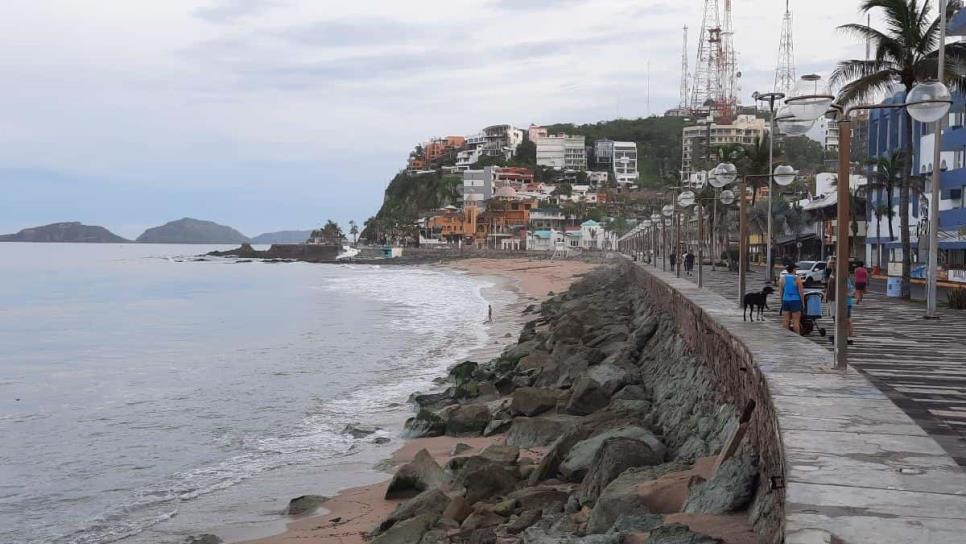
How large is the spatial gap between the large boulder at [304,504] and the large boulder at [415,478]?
0.84 m

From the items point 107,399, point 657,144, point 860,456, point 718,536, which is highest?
point 657,144

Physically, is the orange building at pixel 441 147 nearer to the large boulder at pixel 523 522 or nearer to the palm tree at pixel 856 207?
the palm tree at pixel 856 207

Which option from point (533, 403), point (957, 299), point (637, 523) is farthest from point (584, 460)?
point (957, 299)

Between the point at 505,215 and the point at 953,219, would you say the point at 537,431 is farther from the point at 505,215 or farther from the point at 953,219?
the point at 505,215

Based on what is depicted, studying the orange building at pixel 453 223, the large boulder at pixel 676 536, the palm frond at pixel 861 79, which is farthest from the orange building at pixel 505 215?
the large boulder at pixel 676 536

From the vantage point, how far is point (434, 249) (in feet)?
437

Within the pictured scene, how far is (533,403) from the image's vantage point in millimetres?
13367

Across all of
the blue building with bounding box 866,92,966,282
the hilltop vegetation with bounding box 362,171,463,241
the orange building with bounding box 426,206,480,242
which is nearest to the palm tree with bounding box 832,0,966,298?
the blue building with bounding box 866,92,966,282

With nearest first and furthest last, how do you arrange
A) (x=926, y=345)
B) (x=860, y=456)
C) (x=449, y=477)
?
(x=860, y=456) → (x=449, y=477) → (x=926, y=345)

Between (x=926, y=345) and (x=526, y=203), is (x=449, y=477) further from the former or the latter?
(x=526, y=203)

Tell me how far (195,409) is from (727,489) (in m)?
14.0

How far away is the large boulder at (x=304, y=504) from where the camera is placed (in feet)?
33.7

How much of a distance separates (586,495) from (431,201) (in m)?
157

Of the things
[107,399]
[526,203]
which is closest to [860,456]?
[107,399]
